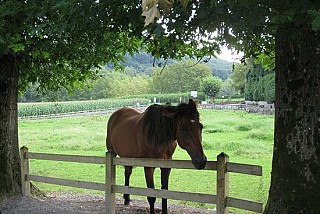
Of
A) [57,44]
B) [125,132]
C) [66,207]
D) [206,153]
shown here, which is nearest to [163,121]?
[125,132]

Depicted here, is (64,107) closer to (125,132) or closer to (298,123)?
(125,132)

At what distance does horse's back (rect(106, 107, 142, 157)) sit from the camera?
6406 mm

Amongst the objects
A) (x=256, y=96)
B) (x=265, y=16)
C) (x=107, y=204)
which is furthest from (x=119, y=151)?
(x=256, y=96)

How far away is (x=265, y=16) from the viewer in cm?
331

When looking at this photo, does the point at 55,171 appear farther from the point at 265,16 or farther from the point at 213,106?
the point at 213,106

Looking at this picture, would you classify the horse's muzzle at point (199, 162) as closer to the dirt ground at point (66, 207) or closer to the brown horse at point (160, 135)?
the brown horse at point (160, 135)

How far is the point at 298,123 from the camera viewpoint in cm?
405

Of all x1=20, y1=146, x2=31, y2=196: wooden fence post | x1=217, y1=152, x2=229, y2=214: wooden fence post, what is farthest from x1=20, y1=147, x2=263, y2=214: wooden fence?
x1=20, y1=146, x2=31, y2=196: wooden fence post

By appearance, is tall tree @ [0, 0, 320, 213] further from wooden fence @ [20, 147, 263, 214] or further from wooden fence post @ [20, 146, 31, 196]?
wooden fence post @ [20, 146, 31, 196]

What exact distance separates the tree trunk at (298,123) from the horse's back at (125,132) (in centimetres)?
262

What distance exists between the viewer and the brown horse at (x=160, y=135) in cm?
516

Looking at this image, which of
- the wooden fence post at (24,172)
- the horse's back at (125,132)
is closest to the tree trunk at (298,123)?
the horse's back at (125,132)

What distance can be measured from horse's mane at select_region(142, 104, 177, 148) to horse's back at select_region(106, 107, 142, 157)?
1.15ft

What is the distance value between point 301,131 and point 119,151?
366 centimetres
